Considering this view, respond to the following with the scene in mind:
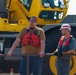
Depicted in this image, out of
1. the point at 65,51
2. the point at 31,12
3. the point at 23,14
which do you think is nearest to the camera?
the point at 65,51

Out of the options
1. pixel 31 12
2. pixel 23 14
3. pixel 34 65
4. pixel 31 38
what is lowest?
pixel 34 65

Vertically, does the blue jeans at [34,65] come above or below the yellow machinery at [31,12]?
below

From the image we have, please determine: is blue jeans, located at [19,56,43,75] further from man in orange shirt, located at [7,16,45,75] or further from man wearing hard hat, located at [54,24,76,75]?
man wearing hard hat, located at [54,24,76,75]

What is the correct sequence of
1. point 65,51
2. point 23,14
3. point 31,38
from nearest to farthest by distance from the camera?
point 65,51 → point 31,38 → point 23,14

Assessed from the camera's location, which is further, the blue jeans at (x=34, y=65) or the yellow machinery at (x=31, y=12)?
the yellow machinery at (x=31, y=12)

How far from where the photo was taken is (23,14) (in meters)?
13.7

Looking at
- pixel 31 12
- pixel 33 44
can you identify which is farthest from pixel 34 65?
pixel 31 12

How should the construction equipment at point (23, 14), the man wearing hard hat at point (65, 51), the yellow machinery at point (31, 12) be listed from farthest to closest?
1. the yellow machinery at point (31, 12)
2. the construction equipment at point (23, 14)
3. the man wearing hard hat at point (65, 51)

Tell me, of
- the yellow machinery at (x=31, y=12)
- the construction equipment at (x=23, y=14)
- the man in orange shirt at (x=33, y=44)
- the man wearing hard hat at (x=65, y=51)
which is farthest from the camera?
the yellow machinery at (x=31, y=12)

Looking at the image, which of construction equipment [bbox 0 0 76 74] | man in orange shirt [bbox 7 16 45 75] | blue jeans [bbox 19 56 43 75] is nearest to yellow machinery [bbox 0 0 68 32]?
construction equipment [bbox 0 0 76 74]

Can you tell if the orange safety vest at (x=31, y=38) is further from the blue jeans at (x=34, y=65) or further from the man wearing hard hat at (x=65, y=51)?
the man wearing hard hat at (x=65, y=51)

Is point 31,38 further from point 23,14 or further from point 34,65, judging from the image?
point 23,14

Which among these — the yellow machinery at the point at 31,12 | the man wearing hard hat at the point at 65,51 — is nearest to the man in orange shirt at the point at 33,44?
the man wearing hard hat at the point at 65,51

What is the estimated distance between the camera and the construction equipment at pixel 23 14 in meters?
13.0
